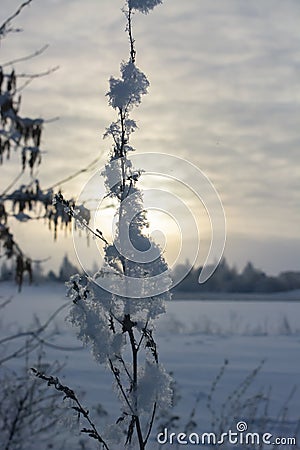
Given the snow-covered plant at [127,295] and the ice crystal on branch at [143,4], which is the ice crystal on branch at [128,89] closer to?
the snow-covered plant at [127,295]

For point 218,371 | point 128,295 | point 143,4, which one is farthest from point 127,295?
point 218,371

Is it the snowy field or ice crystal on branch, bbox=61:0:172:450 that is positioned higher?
ice crystal on branch, bbox=61:0:172:450

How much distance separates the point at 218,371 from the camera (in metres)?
8.75

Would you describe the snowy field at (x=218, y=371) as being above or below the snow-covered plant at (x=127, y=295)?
below

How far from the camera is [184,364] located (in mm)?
9180

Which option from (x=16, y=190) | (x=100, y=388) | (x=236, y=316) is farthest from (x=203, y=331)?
(x=16, y=190)

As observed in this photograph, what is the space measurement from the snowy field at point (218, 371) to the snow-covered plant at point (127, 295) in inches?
5.1

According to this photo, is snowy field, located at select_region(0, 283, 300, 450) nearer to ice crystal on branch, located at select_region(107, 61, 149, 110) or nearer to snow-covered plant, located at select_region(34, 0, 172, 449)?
snow-covered plant, located at select_region(34, 0, 172, 449)

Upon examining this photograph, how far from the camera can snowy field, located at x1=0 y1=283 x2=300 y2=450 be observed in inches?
202

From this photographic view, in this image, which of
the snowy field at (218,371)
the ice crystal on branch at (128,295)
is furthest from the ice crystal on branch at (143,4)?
the snowy field at (218,371)

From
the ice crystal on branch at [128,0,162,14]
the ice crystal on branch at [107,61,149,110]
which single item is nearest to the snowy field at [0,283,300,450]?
the ice crystal on branch at [107,61,149,110]

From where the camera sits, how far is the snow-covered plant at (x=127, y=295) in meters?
1.59

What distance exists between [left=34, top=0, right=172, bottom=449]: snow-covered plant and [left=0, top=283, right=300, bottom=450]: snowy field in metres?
0.13

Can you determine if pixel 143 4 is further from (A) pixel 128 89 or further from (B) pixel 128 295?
(B) pixel 128 295
